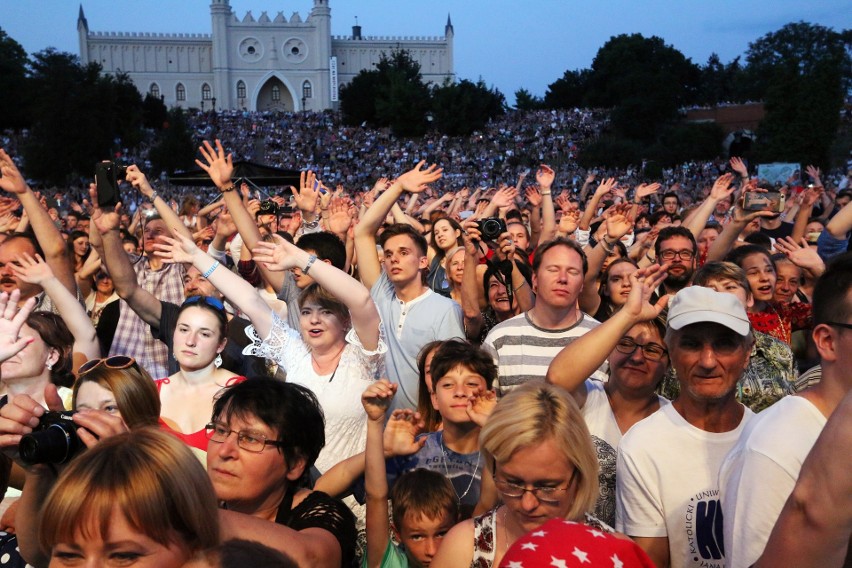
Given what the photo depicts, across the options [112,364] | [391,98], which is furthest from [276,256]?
[391,98]

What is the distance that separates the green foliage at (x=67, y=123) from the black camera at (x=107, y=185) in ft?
146

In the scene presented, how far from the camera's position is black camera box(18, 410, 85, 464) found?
225 cm

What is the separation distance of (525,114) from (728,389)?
65109 millimetres

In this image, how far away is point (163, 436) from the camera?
6.75 ft

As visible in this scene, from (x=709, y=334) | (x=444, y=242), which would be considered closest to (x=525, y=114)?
(x=444, y=242)

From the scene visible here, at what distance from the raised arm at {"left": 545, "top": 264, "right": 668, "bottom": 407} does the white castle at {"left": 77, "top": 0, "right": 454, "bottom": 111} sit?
312 feet

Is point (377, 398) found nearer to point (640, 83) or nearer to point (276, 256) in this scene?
point (276, 256)

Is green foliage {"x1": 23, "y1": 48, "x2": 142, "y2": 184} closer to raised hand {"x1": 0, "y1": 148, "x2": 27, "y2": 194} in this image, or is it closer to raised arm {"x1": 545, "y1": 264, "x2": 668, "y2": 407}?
raised hand {"x1": 0, "y1": 148, "x2": 27, "y2": 194}

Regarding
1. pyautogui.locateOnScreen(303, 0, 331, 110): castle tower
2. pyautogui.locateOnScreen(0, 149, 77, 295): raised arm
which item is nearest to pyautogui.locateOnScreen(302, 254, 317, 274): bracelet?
pyautogui.locateOnScreen(0, 149, 77, 295): raised arm

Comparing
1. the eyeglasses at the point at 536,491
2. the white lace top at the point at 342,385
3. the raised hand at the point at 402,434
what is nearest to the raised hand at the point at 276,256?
the white lace top at the point at 342,385

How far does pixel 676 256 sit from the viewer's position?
548 centimetres

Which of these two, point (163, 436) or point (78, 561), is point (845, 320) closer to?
point (163, 436)

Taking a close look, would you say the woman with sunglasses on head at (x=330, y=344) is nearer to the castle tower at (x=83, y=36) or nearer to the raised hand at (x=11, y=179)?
the raised hand at (x=11, y=179)

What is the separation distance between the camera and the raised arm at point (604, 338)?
10.5 feet
